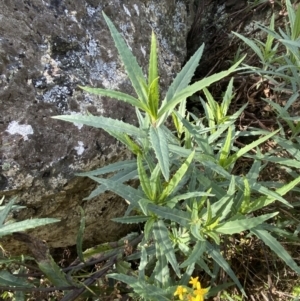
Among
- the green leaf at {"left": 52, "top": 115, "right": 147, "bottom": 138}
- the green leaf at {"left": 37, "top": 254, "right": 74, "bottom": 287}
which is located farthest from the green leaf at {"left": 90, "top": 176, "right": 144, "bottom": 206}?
the green leaf at {"left": 37, "top": 254, "right": 74, "bottom": 287}

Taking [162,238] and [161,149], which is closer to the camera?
[161,149]

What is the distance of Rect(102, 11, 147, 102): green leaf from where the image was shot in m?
0.97

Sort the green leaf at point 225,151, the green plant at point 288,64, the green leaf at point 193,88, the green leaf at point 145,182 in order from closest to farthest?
the green leaf at point 193,88
the green leaf at point 145,182
the green leaf at point 225,151
the green plant at point 288,64

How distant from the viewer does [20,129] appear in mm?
1316

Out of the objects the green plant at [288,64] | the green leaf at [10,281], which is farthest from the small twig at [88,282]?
the green plant at [288,64]

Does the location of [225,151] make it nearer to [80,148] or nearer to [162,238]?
[162,238]

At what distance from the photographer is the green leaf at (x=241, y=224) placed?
1.08 meters

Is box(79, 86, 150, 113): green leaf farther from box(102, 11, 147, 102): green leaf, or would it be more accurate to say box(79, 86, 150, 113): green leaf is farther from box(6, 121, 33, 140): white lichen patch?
box(6, 121, 33, 140): white lichen patch

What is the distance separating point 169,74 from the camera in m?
1.77

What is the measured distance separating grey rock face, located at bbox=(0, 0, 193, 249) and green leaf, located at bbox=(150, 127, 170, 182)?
0.45 meters

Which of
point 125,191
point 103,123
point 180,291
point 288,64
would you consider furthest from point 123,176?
point 288,64

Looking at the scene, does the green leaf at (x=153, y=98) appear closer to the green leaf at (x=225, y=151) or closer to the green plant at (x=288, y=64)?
the green leaf at (x=225, y=151)

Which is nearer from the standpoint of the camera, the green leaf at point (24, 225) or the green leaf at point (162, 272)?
the green leaf at point (24, 225)

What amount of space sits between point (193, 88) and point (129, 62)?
0.16m
